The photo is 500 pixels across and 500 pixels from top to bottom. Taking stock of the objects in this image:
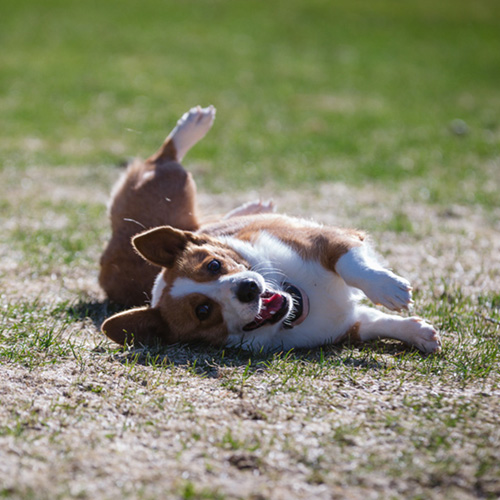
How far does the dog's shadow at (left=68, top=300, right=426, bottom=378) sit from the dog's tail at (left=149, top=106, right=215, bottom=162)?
97.0 inches

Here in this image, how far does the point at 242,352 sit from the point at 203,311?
1.05ft

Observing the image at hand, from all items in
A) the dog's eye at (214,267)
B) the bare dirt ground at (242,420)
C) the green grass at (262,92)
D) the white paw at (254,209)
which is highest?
the green grass at (262,92)

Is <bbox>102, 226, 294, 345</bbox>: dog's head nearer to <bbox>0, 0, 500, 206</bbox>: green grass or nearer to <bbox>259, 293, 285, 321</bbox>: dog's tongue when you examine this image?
<bbox>259, 293, 285, 321</bbox>: dog's tongue


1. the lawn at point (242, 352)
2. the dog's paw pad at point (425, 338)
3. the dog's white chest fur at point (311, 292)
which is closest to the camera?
the lawn at point (242, 352)

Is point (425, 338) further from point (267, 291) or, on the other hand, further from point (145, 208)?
point (145, 208)

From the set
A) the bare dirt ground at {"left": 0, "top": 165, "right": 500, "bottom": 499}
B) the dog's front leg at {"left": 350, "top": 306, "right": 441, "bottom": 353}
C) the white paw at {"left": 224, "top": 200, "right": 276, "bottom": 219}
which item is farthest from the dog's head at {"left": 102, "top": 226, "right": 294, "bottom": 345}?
the white paw at {"left": 224, "top": 200, "right": 276, "bottom": 219}

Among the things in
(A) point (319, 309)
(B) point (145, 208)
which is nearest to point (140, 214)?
(B) point (145, 208)

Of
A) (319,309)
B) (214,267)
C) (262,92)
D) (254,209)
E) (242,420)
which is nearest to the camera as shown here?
(242,420)

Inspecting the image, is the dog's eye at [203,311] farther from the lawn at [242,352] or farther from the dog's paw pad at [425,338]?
the dog's paw pad at [425,338]

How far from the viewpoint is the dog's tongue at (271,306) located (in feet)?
12.9

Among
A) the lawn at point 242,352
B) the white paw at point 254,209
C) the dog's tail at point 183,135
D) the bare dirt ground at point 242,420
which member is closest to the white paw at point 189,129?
the dog's tail at point 183,135

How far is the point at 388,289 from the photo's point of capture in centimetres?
376

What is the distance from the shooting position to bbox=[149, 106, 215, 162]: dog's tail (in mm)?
6109

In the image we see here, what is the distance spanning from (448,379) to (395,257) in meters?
2.60
